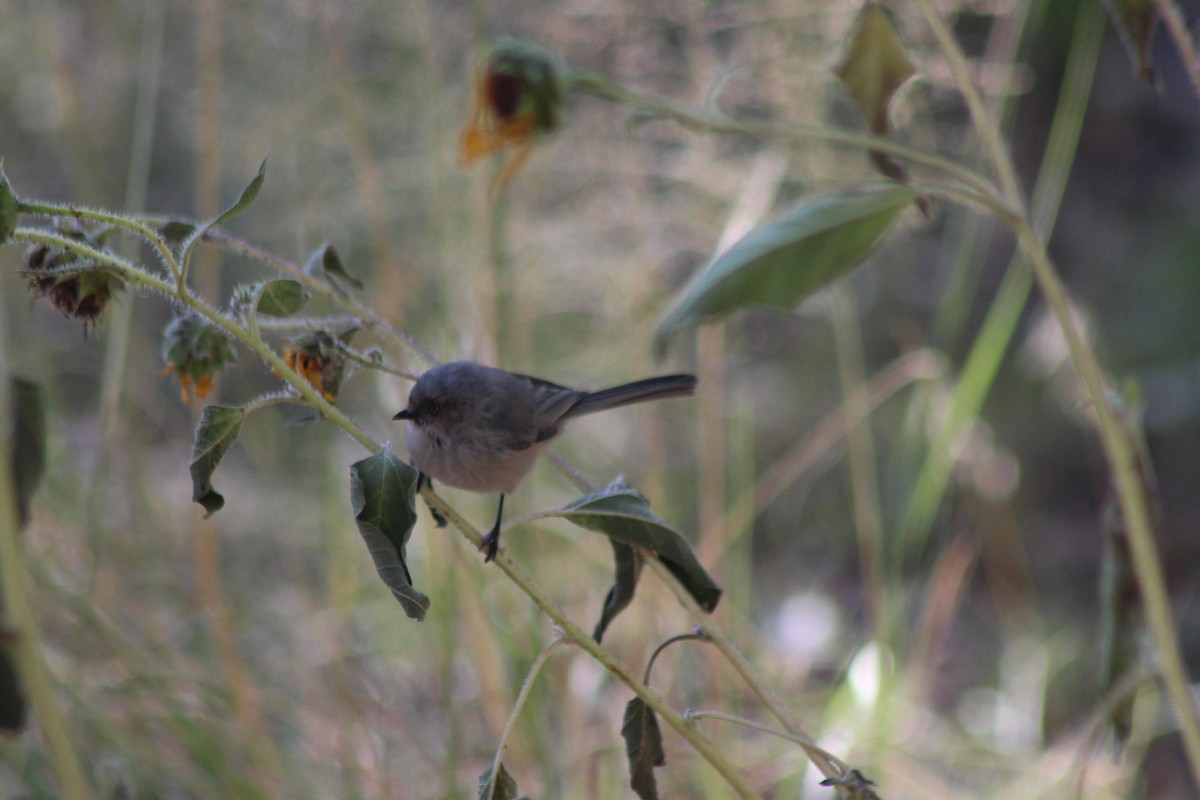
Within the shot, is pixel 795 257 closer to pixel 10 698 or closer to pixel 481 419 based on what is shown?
pixel 481 419

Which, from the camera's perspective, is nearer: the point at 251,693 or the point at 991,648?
the point at 251,693

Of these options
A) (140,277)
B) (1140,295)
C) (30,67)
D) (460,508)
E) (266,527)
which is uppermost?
(30,67)

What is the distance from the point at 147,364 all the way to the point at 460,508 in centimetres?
76

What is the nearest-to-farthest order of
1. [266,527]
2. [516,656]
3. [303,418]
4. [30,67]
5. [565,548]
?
1. [303,418]
2. [516,656]
3. [565,548]
4. [266,527]
5. [30,67]

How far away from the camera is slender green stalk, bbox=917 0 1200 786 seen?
0.69m

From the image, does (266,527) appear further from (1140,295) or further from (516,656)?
(1140,295)

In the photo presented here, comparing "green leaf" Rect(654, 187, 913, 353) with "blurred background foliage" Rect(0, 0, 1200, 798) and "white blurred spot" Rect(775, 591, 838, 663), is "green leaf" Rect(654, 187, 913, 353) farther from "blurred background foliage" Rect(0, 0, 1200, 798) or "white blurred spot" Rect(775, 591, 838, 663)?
"white blurred spot" Rect(775, 591, 838, 663)

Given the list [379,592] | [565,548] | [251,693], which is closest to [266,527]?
[379,592]

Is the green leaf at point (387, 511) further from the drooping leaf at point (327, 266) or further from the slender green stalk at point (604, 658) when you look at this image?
the drooping leaf at point (327, 266)

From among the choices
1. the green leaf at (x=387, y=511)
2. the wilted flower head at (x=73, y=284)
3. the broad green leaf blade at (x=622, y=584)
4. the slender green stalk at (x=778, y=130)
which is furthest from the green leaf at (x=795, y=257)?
the wilted flower head at (x=73, y=284)

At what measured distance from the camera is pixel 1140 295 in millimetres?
2480

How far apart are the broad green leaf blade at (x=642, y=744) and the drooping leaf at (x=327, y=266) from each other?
12.5 inches

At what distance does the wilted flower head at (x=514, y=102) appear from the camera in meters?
0.78

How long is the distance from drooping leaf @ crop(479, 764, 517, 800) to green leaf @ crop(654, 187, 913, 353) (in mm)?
306
